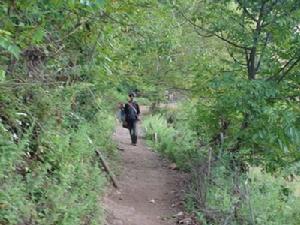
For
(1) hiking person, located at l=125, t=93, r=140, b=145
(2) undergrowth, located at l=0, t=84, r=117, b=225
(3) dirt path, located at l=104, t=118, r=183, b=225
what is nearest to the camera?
(2) undergrowth, located at l=0, t=84, r=117, b=225

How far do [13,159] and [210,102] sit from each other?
674cm

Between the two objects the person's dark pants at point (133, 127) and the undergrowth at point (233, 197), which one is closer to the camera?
the undergrowth at point (233, 197)

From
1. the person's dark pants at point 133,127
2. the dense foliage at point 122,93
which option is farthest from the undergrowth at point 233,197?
the person's dark pants at point 133,127

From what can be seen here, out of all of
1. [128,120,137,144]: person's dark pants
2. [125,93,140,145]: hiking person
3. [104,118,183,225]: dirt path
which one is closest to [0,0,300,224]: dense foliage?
[104,118,183,225]: dirt path

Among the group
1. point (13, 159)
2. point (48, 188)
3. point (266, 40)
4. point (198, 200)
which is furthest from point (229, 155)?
point (13, 159)

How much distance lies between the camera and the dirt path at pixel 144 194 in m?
7.50

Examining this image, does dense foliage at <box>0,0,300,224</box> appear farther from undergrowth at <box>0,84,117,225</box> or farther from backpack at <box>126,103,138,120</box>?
backpack at <box>126,103,138,120</box>

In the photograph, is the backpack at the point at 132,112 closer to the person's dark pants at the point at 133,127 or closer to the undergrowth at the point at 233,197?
the person's dark pants at the point at 133,127

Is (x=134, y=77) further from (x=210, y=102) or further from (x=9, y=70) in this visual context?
(x=9, y=70)

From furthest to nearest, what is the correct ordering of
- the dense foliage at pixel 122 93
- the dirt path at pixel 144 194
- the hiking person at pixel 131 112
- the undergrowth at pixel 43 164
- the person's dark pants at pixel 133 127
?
the person's dark pants at pixel 133 127, the hiking person at pixel 131 112, the dirt path at pixel 144 194, the dense foliage at pixel 122 93, the undergrowth at pixel 43 164

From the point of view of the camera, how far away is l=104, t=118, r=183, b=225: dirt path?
295 inches

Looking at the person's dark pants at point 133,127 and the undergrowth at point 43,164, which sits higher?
the person's dark pants at point 133,127

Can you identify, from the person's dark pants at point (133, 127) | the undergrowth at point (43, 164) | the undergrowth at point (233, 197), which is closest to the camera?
the undergrowth at point (43, 164)

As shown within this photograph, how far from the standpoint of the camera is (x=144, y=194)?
9344 mm
